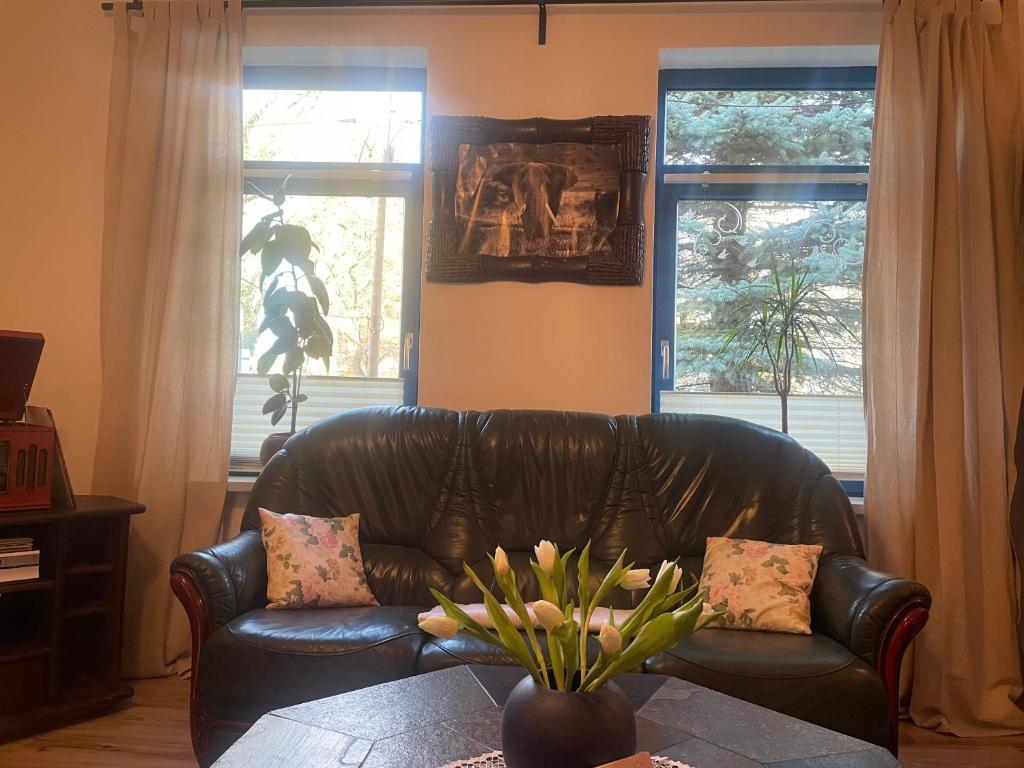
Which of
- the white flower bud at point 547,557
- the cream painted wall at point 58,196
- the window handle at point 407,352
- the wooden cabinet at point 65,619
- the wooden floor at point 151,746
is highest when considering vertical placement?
the cream painted wall at point 58,196

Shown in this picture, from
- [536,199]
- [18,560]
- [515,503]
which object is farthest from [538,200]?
[18,560]

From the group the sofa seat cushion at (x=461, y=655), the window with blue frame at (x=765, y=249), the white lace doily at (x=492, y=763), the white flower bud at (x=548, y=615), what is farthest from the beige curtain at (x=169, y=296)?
the white flower bud at (x=548, y=615)

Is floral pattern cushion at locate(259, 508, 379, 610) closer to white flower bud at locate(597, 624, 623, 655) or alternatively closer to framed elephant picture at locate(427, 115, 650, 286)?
framed elephant picture at locate(427, 115, 650, 286)

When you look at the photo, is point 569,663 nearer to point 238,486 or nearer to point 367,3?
point 238,486

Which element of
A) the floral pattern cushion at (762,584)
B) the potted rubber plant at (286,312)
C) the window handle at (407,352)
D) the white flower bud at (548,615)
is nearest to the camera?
the white flower bud at (548,615)

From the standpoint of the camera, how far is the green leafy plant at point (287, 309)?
3383 millimetres

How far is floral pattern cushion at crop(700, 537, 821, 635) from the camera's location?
2.51 m

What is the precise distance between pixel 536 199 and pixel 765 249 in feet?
3.38

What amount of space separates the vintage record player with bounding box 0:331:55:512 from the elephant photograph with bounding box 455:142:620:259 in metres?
1.66

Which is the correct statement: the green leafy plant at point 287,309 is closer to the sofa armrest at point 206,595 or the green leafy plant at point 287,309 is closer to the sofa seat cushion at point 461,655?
the sofa armrest at point 206,595

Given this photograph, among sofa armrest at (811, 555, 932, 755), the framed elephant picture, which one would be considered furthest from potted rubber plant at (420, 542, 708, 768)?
the framed elephant picture

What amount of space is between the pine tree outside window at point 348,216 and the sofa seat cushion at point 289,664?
4.68 ft

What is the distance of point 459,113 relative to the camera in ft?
11.5

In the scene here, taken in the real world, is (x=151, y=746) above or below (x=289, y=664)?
below
